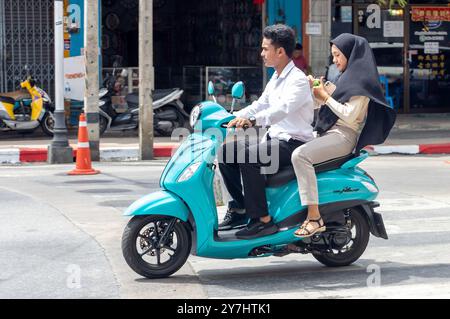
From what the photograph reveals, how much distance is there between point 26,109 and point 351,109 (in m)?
12.1

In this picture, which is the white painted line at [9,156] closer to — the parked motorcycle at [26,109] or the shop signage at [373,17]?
the parked motorcycle at [26,109]

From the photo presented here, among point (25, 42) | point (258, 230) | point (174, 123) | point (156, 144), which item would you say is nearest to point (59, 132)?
point (156, 144)

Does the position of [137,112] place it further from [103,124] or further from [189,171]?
[189,171]

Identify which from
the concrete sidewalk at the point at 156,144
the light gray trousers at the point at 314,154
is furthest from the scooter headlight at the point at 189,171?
the concrete sidewalk at the point at 156,144

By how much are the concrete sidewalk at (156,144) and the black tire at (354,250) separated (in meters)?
7.86

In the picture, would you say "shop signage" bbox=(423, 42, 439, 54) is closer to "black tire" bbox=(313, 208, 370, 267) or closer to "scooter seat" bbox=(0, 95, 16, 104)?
"scooter seat" bbox=(0, 95, 16, 104)

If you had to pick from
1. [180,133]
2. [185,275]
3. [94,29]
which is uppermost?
[94,29]

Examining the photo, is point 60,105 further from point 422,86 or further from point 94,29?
point 422,86

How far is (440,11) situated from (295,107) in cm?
1671

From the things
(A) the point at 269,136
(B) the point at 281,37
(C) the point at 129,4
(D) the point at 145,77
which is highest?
(C) the point at 129,4

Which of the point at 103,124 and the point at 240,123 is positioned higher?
the point at 240,123

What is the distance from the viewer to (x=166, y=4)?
25.0 meters

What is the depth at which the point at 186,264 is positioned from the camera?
797 centimetres
